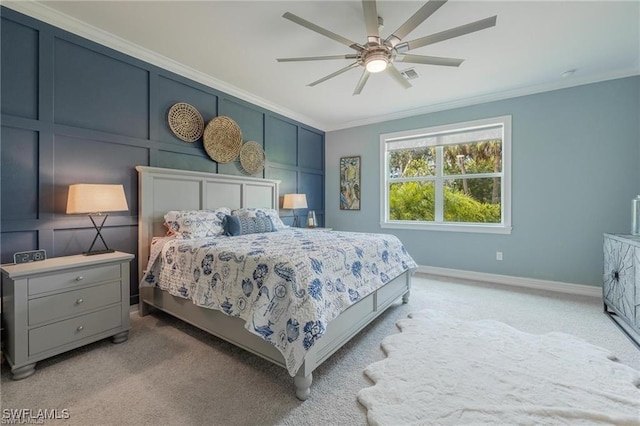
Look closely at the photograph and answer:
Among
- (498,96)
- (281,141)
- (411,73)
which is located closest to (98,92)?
(281,141)

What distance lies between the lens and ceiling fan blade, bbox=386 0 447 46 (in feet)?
5.23

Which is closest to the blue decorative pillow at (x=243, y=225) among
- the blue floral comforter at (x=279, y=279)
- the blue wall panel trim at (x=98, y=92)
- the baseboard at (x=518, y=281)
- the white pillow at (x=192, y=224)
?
the white pillow at (x=192, y=224)

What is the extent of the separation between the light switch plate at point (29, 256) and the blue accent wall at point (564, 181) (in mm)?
4749

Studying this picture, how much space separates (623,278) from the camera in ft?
8.07

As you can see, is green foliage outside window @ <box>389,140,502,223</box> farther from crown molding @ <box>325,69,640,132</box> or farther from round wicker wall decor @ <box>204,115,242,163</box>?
round wicker wall decor @ <box>204,115,242,163</box>

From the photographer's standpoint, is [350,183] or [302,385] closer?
[302,385]

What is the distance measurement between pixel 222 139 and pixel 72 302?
2.33 metres

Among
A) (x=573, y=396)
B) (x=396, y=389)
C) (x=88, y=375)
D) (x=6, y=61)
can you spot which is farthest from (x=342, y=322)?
(x=6, y=61)

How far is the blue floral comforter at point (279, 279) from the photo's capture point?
5.23ft

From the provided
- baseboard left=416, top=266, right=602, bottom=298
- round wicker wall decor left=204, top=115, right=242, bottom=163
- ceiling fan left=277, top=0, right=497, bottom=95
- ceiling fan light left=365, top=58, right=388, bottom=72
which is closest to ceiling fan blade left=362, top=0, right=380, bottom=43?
ceiling fan left=277, top=0, right=497, bottom=95

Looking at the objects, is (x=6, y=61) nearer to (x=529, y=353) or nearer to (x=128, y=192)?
(x=128, y=192)

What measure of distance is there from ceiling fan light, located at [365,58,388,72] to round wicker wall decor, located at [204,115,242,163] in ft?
6.85

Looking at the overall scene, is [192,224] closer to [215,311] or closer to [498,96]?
[215,311]

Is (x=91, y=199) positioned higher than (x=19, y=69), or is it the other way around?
(x=19, y=69)
